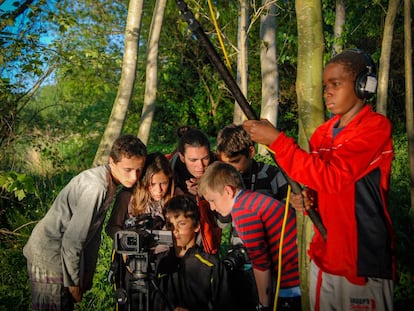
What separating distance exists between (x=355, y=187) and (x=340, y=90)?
21.0 inches

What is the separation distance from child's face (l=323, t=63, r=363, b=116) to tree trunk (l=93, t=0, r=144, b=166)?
6303mm

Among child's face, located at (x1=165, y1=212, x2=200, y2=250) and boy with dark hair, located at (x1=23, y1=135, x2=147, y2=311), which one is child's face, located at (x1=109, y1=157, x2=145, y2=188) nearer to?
boy with dark hair, located at (x1=23, y1=135, x2=147, y2=311)

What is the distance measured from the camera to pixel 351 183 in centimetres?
256

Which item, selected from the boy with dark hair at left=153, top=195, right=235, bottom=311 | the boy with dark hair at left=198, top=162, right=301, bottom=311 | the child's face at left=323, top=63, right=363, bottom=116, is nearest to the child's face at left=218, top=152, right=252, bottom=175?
the boy with dark hair at left=153, top=195, right=235, bottom=311

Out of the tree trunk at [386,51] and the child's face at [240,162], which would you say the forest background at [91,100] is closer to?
the tree trunk at [386,51]

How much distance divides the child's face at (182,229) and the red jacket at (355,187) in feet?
5.00

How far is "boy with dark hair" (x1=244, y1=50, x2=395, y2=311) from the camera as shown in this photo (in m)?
2.47

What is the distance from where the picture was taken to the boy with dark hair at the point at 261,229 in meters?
3.26

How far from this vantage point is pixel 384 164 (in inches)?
102

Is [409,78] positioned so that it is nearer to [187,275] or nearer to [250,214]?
[250,214]

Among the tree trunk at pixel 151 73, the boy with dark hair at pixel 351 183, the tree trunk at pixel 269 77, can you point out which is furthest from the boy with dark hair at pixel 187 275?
the tree trunk at pixel 269 77

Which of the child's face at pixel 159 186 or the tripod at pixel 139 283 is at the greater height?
the child's face at pixel 159 186

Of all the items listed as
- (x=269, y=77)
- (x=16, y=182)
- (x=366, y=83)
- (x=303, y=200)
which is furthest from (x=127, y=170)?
(x=269, y=77)

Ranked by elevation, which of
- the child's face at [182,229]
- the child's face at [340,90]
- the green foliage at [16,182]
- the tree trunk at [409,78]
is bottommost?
the child's face at [182,229]
